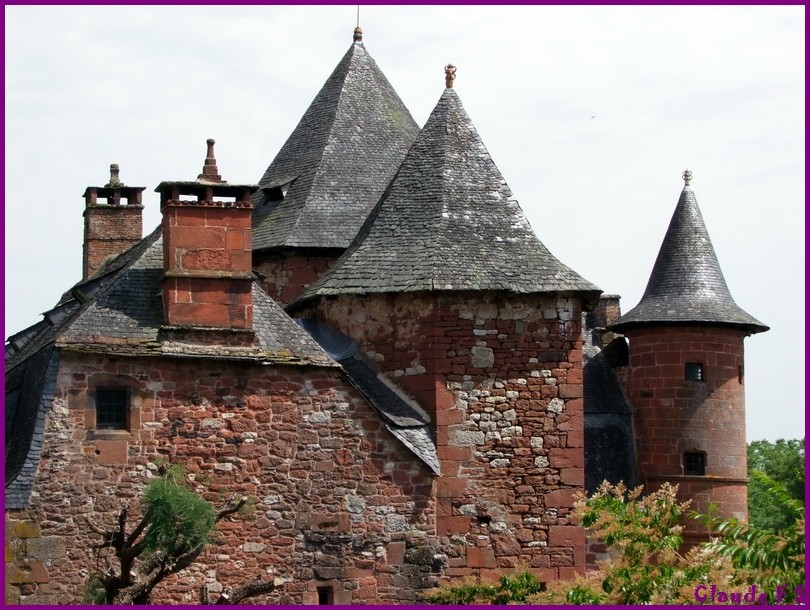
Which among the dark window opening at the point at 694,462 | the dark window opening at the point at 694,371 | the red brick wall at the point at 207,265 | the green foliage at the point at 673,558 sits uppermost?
the red brick wall at the point at 207,265

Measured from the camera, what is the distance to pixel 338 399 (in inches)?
1034

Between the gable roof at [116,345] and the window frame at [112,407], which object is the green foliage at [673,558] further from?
the window frame at [112,407]

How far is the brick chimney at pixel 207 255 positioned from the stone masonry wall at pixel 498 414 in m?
2.59

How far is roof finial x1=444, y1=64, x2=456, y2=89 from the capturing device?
30.2 metres

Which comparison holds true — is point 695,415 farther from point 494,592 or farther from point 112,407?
point 112,407

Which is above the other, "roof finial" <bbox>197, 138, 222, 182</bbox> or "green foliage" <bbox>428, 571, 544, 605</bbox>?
"roof finial" <bbox>197, 138, 222, 182</bbox>

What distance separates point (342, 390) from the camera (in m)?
26.3

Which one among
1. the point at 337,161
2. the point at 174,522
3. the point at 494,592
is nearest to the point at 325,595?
the point at 494,592

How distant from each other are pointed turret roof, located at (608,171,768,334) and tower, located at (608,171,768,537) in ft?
0.08

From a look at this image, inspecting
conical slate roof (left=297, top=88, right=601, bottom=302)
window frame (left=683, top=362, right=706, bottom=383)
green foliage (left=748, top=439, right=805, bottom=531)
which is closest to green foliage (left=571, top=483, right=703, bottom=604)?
conical slate roof (left=297, top=88, right=601, bottom=302)

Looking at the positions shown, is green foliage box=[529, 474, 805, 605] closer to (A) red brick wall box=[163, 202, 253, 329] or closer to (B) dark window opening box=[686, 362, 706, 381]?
(A) red brick wall box=[163, 202, 253, 329]

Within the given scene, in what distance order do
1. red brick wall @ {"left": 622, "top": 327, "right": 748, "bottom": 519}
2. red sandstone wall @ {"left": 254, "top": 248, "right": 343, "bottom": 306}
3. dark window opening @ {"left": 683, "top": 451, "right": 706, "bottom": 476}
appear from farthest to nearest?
dark window opening @ {"left": 683, "top": 451, "right": 706, "bottom": 476}, red brick wall @ {"left": 622, "top": 327, "right": 748, "bottom": 519}, red sandstone wall @ {"left": 254, "top": 248, "right": 343, "bottom": 306}

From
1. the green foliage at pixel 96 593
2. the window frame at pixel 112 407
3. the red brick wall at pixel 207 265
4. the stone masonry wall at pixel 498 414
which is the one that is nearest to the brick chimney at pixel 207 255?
the red brick wall at pixel 207 265

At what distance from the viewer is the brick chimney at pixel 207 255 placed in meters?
26.0
